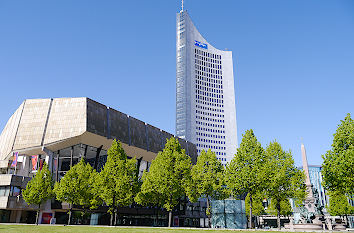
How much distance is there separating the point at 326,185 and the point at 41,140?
50856 millimetres

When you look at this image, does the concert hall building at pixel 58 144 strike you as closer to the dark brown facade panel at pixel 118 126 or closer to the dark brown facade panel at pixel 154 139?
the dark brown facade panel at pixel 118 126

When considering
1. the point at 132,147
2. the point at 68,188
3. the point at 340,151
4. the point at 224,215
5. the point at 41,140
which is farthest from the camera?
the point at 132,147

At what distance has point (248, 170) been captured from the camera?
116 ft

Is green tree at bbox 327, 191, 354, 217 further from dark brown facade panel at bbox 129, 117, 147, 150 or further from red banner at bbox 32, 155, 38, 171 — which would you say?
red banner at bbox 32, 155, 38, 171

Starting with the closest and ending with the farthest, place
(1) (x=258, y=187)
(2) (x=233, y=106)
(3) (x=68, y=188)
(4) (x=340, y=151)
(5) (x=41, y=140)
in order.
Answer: (4) (x=340, y=151) < (1) (x=258, y=187) < (3) (x=68, y=188) < (5) (x=41, y=140) < (2) (x=233, y=106)

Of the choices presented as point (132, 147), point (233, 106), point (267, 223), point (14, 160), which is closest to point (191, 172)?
point (132, 147)

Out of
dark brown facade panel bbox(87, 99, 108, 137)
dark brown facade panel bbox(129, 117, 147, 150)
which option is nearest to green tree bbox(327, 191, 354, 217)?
dark brown facade panel bbox(129, 117, 147, 150)

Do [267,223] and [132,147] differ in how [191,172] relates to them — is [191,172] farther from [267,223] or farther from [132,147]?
[267,223]

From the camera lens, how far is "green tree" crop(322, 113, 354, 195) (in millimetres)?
Result: 27828

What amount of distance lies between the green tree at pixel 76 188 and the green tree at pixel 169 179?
8.29m

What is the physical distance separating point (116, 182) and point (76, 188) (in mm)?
8736

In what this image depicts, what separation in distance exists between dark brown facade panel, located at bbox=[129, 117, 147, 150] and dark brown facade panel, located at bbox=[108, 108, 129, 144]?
1.77 m

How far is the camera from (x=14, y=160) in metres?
59.4

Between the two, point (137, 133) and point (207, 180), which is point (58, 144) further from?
point (207, 180)
